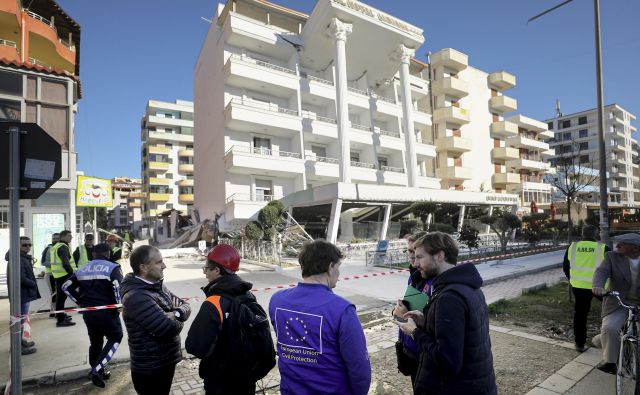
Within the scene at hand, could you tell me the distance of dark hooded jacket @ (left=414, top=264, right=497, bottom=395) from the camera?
1916 mm

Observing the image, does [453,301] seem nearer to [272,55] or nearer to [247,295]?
[247,295]

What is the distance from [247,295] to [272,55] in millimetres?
29003

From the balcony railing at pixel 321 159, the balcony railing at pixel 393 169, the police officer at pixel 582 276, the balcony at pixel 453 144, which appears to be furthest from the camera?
the balcony at pixel 453 144

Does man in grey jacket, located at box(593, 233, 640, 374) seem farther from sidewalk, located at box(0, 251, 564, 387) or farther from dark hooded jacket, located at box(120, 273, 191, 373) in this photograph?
dark hooded jacket, located at box(120, 273, 191, 373)

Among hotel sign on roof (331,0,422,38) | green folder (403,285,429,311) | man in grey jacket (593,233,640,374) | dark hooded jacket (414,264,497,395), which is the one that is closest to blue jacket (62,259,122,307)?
green folder (403,285,429,311)

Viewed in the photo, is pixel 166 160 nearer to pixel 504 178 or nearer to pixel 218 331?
pixel 504 178

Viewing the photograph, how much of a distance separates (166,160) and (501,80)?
5058 cm

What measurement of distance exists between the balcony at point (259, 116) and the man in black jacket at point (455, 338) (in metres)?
23.7

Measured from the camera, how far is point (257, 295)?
9.47 m

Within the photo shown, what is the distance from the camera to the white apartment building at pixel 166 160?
54.6 meters

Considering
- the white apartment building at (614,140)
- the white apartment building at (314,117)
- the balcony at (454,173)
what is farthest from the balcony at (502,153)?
the white apartment building at (614,140)

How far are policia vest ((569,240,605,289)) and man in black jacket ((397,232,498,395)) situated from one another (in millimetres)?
3873

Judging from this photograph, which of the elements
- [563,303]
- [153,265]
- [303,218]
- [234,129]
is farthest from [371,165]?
Answer: [153,265]

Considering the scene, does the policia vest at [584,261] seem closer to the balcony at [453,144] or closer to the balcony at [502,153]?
the balcony at [453,144]
